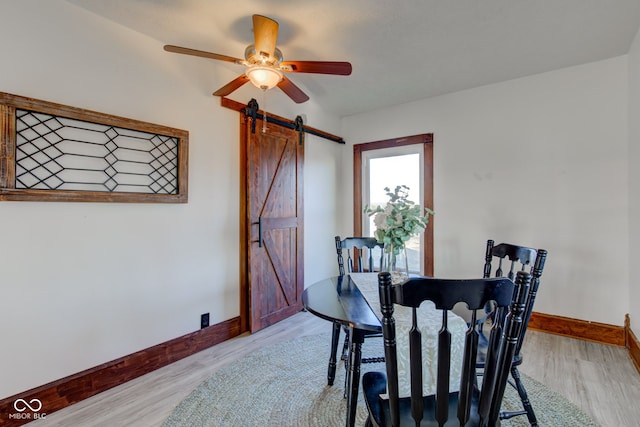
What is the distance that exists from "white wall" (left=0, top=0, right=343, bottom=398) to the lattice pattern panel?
14 centimetres

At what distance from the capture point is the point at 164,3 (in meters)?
2.05

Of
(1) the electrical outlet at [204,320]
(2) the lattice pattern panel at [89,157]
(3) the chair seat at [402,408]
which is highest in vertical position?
(2) the lattice pattern panel at [89,157]

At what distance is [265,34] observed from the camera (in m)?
2.19

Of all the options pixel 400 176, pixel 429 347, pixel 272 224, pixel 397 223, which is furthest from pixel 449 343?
pixel 400 176

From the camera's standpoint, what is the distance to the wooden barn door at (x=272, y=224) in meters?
3.04

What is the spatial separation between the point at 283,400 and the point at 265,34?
2490 mm

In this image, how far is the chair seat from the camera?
1115mm

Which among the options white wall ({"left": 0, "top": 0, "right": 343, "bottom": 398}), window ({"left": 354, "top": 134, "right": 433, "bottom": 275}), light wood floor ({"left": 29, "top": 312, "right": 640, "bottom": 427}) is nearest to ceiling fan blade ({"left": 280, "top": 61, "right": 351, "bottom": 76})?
white wall ({"left": 0, "top": 0, "right": 343, "bottom": 398})

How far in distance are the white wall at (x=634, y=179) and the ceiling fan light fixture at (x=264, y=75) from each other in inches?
110

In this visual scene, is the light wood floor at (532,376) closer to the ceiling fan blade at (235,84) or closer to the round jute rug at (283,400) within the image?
the round jute rug at (283,400)

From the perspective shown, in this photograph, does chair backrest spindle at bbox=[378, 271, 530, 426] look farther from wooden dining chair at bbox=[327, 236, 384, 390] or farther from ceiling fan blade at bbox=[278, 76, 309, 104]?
ceiling fan blade at bbox=[278, 76, 309, 104]

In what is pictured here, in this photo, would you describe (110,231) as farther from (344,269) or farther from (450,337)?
(450,337)

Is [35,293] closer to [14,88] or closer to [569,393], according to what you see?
[14,88]

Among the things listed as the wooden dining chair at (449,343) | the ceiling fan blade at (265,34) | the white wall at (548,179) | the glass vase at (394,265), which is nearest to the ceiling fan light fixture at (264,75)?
the ceiling fan blade at (265,34)
